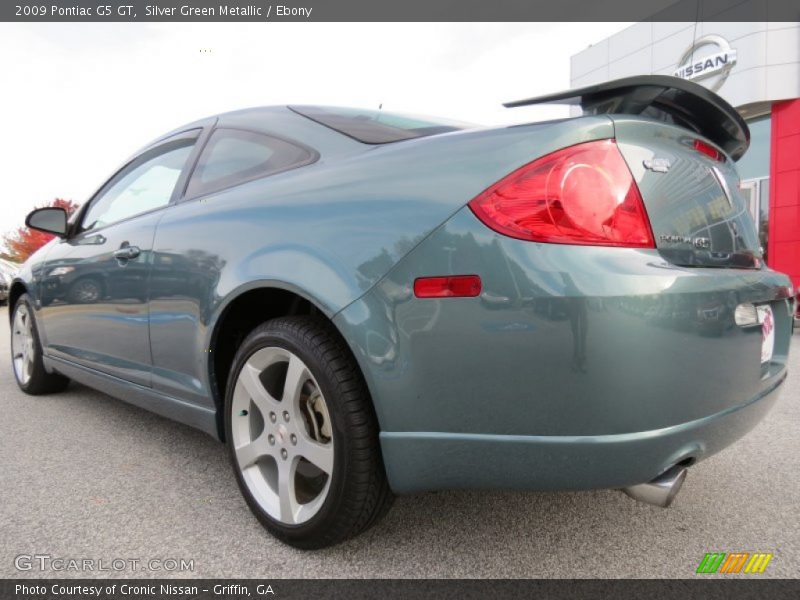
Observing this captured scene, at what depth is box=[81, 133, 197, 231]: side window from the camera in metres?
2.63

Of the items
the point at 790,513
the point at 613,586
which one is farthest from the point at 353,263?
the point at 790,513

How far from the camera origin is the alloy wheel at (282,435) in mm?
1727

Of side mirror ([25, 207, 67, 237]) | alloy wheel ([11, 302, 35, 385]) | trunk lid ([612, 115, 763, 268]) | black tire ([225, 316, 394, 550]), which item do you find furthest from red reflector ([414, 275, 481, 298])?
alloy wheel ([11, 302, 35, 385])

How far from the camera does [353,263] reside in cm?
157

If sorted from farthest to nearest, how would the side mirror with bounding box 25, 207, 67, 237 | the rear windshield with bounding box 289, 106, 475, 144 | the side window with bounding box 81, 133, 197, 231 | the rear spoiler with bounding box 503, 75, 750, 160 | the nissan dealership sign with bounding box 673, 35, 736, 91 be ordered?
the nissan dealership sign with bounding box 673, 35, 736, 91, the side mirror with bounding box 25, 207, 67, 237, the side window with bounding box 81, 133, 197, 231, the rear windshield with bounding box 289, 106, 475, 144, the rear spoiler with bounding box 503, 75, 750, 160

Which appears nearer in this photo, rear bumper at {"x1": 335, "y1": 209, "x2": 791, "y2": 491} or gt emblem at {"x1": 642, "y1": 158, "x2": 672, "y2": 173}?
rear bumper at {"x1": 335, "y1": 209, "x2": 791, "y2": 491}

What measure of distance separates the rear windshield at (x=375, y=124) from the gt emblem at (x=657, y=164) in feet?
2.29

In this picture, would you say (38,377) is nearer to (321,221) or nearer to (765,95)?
(321,221)

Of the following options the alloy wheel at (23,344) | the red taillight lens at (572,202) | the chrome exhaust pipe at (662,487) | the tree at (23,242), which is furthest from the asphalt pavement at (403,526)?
the tree at (23,242)

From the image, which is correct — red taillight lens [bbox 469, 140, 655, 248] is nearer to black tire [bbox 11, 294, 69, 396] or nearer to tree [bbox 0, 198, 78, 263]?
black tire [bbox 11, 294, 69, 396]

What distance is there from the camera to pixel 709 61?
527 inches

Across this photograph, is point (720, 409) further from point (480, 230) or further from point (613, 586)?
point (480, 230)

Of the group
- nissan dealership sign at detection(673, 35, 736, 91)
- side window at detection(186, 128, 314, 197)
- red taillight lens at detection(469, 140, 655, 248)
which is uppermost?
nissan dealership sign at detection(673, 35, 736, 91)

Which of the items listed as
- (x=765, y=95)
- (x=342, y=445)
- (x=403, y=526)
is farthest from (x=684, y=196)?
(x=765, y=95)
